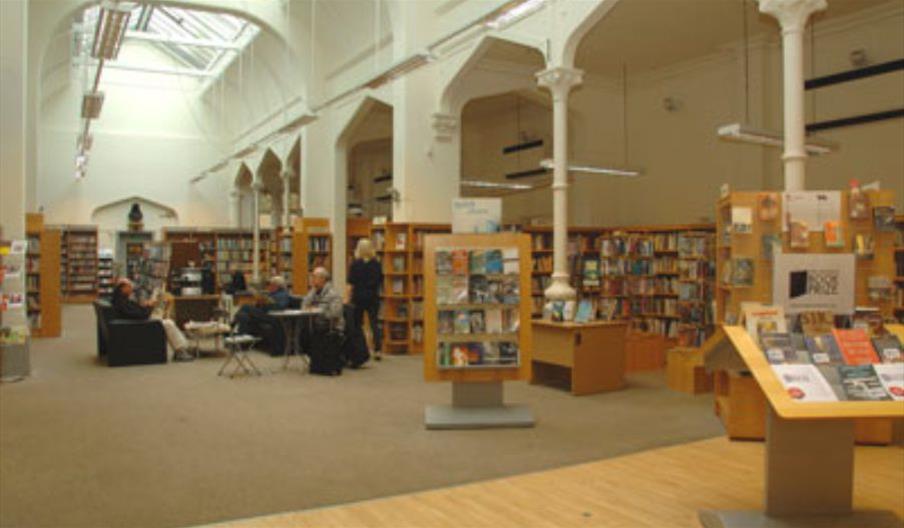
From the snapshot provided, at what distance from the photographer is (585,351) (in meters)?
7.38

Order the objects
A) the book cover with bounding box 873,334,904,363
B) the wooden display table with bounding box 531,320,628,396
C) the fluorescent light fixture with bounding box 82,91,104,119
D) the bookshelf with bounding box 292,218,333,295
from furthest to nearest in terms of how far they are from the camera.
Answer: the bookshelf with bounding box 292,218,333,295 < the fluorescent light fixture with bounding box 82,91,104,119 < the wooden display table with bounding box 531,320,628,396 < the book cover with bounding box 873,334,904,363

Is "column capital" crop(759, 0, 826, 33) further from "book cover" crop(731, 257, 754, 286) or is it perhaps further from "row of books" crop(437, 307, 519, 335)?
"row of books" crop(437, 307, 519, 335)

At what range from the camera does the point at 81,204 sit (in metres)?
22.3

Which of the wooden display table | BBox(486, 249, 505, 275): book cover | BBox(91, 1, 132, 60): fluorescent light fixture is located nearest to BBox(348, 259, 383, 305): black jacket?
the wooden display table

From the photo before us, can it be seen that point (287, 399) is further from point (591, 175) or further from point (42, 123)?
point (42, 123)

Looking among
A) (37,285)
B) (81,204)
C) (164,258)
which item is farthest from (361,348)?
(81,204)

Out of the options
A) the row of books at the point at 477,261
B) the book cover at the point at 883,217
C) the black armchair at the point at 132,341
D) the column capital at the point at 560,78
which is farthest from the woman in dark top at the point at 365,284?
the book cover at the point at 883,217

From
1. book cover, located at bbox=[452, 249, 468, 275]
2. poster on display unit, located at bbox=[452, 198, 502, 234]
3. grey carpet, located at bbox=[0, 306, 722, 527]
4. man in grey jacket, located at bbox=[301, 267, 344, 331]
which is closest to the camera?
grey carpet, located at bbox=[0, 306, 722, 527]

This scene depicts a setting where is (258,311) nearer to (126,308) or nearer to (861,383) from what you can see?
(126,308)

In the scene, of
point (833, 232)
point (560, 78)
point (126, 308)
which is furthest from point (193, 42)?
point (833, 232)

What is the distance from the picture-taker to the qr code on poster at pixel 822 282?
348cm

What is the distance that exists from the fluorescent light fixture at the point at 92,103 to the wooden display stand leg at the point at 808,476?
11.7 metres

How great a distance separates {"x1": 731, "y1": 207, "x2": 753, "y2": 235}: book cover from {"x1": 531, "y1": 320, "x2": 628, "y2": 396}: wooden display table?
2.08 m

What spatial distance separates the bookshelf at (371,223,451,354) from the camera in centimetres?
1083
